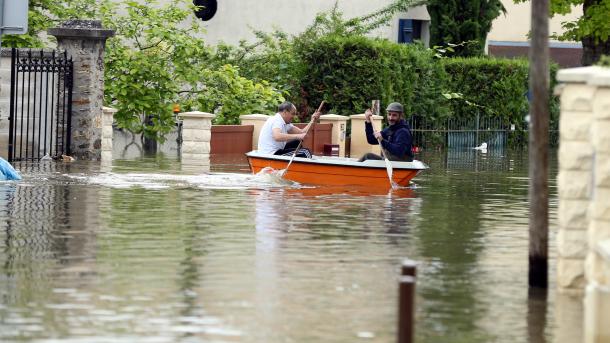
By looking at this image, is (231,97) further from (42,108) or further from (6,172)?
(6,172)

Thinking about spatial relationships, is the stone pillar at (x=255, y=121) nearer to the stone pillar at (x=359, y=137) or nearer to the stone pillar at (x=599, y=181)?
the stone pillar at (x=359, y=137)

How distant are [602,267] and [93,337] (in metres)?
3.46

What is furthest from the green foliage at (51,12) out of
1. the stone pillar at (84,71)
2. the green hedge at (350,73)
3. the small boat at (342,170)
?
the small boat at (342,170)

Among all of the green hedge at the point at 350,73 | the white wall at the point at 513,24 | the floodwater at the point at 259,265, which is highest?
the white wall at the point at 513,24

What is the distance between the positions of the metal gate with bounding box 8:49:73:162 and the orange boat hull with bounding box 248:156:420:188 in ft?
18.4

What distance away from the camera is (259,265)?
536 inches

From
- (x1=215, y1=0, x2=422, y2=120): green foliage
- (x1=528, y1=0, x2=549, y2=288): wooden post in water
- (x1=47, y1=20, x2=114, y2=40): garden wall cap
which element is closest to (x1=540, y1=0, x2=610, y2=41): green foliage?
(x1=215, y1=0, x2=422, y2=120): green foliage

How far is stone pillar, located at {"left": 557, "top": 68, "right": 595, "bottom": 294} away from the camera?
11.7m

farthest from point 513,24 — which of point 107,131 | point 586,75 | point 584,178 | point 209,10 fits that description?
point 586,75

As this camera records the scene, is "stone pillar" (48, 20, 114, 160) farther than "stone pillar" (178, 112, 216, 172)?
No

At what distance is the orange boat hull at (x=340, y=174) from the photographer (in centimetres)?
2433

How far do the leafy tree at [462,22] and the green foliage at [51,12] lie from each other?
1819cm

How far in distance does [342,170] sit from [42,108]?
24.0ft

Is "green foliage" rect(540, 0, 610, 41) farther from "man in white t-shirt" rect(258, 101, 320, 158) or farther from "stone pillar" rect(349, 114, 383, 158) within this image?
"man in white t-shirt" rect(258, 101, 320, 158)
